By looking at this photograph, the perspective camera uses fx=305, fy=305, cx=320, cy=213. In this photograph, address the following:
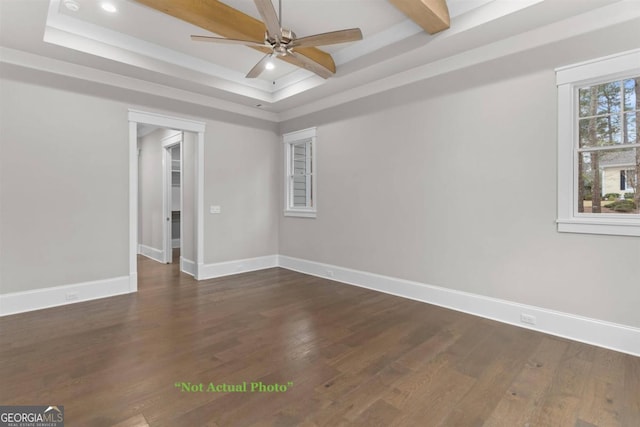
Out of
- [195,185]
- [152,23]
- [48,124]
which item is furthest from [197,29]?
[195,185]

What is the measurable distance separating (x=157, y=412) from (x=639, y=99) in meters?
4.48

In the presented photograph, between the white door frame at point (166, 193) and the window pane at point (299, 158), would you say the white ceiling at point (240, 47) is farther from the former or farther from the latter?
the white door frame at point (166, 193)

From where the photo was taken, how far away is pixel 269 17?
2260 millimetres

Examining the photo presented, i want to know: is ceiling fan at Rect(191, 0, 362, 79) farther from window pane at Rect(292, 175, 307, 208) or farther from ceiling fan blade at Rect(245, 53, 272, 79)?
window pane at Rect(292, 175, 307, 208)

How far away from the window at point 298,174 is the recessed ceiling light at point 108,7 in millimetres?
3094

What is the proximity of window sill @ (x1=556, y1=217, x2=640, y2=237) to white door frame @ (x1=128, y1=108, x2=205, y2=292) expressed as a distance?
4805 mm

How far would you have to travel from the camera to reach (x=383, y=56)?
12.2ft

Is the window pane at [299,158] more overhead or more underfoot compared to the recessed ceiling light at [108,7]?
more underfoot

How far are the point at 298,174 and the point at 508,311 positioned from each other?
404cm

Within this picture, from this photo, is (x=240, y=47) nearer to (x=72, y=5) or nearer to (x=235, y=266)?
(x=72, y=5)

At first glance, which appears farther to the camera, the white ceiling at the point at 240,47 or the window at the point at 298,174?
the window at the point at 298,174

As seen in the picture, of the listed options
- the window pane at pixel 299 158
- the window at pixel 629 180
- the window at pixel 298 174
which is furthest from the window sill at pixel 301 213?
the window at pixel 629 180

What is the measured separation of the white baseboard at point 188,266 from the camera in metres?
5.34

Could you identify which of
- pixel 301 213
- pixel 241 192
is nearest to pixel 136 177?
pixel 241 192
